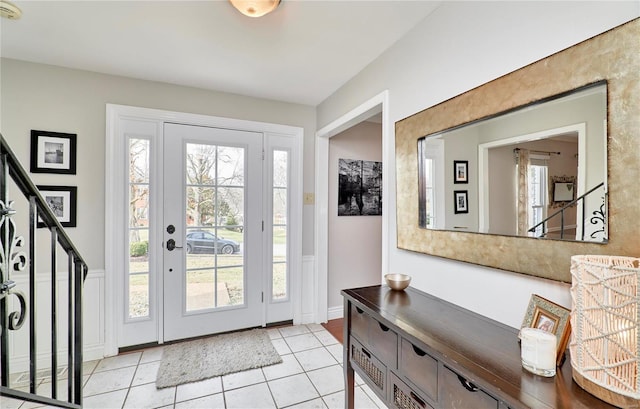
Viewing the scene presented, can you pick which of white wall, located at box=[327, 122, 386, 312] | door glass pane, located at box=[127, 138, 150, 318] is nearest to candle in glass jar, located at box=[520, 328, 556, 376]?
white wall, located at box=[327, 122, 386, 312]

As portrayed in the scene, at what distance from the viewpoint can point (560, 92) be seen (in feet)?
3.47

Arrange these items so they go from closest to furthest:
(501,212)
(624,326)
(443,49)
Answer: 1. (624,326)
2. (501,212)
3. (443,49)

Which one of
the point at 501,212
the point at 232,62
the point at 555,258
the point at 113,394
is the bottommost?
the point at 113,394

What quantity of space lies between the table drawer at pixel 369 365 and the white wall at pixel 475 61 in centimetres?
51

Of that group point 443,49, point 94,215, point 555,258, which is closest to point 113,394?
point 94,215

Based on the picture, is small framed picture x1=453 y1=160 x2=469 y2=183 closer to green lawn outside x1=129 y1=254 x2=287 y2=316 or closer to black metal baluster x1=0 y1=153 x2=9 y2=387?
black metal baluster x1=0 y1=153 x2=9 y2=387

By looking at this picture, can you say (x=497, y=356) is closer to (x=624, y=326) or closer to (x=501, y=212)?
(x=624, y=326)

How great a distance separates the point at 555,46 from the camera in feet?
3.60

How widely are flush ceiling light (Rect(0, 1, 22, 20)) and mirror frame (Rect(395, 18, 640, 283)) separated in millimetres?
2448

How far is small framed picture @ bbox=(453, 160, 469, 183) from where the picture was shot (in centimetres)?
151

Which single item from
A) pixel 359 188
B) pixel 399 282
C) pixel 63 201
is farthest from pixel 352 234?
pixel 63 201

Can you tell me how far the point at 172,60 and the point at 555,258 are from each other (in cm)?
271

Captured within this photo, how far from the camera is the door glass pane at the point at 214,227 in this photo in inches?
112

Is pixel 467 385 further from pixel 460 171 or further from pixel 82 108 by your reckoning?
pixel 82 108
